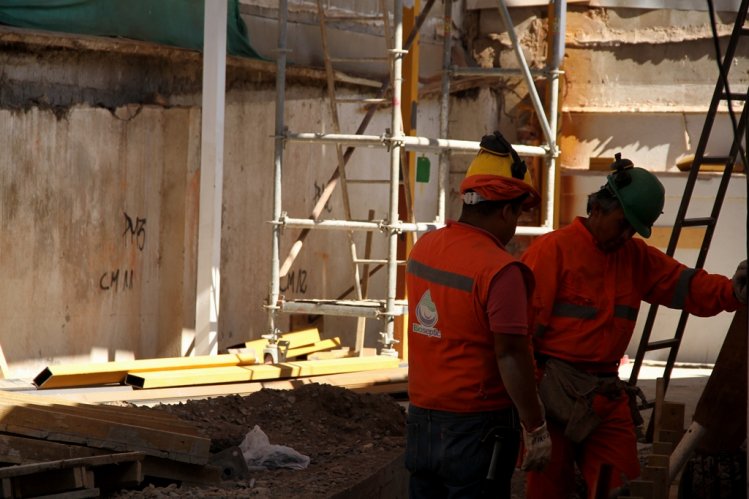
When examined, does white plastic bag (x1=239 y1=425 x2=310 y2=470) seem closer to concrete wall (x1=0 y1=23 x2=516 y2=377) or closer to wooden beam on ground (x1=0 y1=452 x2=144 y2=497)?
wooden beam on ground (x1=0 y1=452 x2=144 y2=497)

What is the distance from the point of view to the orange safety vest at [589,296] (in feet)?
17.8

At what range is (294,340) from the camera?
12062 millimetres

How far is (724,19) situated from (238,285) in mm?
6617

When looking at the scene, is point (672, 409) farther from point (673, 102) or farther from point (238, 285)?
point (673, 102)

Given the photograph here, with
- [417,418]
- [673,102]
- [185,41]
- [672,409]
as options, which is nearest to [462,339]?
[417,418]

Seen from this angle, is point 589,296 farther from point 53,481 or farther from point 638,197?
point 53,481

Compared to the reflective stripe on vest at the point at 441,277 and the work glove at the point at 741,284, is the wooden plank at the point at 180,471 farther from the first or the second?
the work glove at the point at 741,284

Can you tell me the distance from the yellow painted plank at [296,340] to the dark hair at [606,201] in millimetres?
6284

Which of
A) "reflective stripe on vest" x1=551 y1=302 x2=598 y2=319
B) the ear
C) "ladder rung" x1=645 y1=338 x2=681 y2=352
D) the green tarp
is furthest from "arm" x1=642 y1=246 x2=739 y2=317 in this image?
the green tarp

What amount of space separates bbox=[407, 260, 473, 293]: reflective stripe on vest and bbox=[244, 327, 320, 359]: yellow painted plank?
666 cm

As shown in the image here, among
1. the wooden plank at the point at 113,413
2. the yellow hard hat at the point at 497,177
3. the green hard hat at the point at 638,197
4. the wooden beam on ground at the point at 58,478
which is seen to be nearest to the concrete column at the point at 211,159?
the wooden plank at the point at 113,413

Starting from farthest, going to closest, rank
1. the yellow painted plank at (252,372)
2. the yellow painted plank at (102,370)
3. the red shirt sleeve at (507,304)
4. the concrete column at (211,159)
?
the concrete column at (211,159) → the yellow painted plank at (252,372) → the yellow painted plank at (102,370) → the red shirt sleeve at (507,304)

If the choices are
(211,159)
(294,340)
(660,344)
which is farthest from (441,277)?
(294,340)

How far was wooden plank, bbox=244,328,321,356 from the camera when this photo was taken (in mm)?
11467
